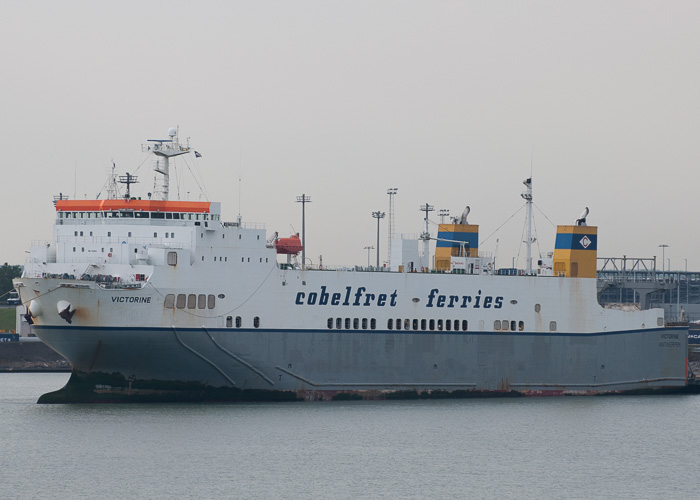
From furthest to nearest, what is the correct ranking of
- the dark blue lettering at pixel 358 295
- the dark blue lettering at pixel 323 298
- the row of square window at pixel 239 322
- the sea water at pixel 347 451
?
the dark blue lettering at pixel 358 295, the dark blue lettering at pixel 323 298, the row of square window at pixel 239 322, the sea water at pixel 347 451

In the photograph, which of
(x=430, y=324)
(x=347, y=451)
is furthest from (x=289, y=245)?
(x=347, y=451)

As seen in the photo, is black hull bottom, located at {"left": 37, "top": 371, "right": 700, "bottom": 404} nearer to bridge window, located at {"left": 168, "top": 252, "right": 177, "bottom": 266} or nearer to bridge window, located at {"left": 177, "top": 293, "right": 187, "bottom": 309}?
bridge window, located at {"left": 177, "top": 293, "right": 187, "bottom": 309}

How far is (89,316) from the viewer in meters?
39.5

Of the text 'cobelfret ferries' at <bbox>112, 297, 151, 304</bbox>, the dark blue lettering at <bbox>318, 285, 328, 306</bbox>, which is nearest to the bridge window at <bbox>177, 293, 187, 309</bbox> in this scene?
the text 'cobelfret ferries' at <bbox>112, 297, 151, 304</bbox>

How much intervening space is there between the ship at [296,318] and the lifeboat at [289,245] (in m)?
0.05

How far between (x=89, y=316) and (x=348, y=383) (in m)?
9.87

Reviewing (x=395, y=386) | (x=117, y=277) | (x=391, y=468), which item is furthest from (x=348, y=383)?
(x=391, y=468)

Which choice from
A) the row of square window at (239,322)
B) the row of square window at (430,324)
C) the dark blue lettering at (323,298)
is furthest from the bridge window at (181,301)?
the row of square window at (430,324)

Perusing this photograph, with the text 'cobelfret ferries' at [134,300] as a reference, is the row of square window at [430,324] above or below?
below

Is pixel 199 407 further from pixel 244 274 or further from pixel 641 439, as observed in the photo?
pixel 641 439

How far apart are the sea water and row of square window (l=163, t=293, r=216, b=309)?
339 cm

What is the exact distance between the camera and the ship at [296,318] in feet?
132

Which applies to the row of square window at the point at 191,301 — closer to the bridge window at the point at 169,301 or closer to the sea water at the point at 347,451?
the bridge window at the point at 169,301

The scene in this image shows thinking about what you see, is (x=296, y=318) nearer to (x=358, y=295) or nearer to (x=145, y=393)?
(x=358, y=295)
